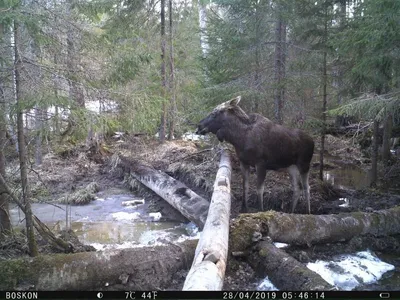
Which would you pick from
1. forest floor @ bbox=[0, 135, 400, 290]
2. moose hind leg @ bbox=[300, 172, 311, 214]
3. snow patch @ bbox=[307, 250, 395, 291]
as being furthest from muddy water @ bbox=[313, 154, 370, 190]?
snow patch @ bbox=[307, 250, 395, 291]

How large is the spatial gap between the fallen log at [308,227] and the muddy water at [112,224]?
7.92ft

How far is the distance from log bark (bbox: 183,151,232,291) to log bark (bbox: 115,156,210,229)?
4.21 ft

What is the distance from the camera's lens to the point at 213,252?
4535mm

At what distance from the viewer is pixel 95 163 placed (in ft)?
51.2

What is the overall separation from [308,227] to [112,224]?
16.5ft

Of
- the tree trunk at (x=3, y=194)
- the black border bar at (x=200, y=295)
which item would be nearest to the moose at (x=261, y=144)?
the black border bar at (x=200, y=295)

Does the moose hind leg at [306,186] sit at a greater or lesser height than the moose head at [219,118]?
lesser

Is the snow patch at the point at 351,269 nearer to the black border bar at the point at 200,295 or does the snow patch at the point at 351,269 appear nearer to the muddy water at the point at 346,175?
the black border bar at the point at 200,295

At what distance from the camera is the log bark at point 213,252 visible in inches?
148

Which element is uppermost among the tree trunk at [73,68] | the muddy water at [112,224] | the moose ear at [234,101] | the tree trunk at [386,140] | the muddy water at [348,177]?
the tree trunk at [73,68]

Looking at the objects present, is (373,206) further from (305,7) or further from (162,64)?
(162,64)

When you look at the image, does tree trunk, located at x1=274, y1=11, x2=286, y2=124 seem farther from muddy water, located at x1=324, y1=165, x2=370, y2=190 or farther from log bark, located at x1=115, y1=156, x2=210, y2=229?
log bark, located at x1=115, y1=156, x2=210, y2=229

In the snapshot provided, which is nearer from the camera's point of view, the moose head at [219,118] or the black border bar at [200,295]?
the black border bar at [200,295]

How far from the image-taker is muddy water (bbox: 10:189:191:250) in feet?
26.9
